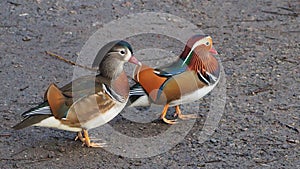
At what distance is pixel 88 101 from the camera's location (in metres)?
4.42

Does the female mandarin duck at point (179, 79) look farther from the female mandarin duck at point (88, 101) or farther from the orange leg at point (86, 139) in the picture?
the orange leg at point (86, 139)

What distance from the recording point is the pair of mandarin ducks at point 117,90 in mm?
4371

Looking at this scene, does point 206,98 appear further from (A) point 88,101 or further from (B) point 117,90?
(A) point 88,101

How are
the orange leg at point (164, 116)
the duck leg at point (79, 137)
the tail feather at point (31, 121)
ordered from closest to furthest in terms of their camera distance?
the tail feather at point (31, 121) → the duck leg at point (79, 137) → the orange leg at point (164, 116)

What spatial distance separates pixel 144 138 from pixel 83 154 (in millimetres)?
504

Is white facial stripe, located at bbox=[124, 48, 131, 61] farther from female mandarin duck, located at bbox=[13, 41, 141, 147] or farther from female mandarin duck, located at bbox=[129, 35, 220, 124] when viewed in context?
female mandarin duck, located at bbox=[129, 35, 220, 124]

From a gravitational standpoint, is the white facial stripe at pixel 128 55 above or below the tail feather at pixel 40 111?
above

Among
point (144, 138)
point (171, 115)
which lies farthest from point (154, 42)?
point (144, 138)

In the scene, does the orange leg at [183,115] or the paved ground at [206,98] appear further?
the orange leg at [183,115]

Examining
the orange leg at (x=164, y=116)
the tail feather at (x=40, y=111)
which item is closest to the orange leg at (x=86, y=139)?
the tail feather at (x=40, y=111)

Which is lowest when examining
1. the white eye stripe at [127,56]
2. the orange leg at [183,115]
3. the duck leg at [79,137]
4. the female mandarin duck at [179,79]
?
the orange leg at [183,115]

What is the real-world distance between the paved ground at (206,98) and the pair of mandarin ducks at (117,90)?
0.82 feet

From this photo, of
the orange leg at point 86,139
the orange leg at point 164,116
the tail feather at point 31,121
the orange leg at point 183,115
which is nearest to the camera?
the tail feather at point 31,121

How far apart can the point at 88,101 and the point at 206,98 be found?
4.42 ft
